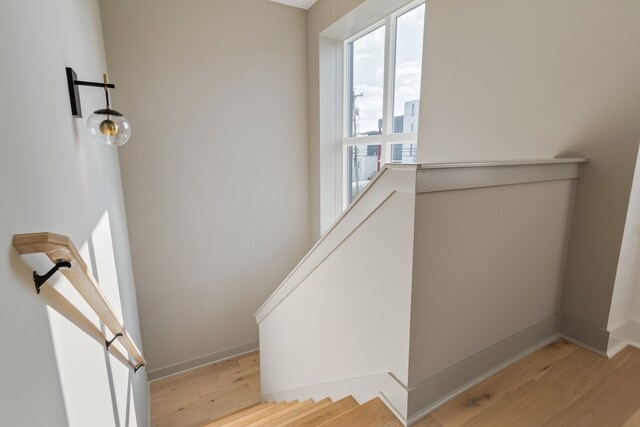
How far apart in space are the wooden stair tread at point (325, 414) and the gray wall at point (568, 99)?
116 cm

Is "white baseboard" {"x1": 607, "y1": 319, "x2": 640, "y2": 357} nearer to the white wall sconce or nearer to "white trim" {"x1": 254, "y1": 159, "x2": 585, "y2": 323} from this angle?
"white trim" {"x1": 254, "y1": 159, "x2": 585, "y2": 323}

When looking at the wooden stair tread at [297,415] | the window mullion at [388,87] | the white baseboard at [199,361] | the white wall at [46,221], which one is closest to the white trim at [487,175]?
the white wall at [46,221]

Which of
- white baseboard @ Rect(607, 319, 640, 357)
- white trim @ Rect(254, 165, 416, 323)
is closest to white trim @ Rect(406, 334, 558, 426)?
white baseboard @ Rect(607, 319, 640, 357)

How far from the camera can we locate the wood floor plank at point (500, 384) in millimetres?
1146

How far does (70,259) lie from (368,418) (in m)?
1.04

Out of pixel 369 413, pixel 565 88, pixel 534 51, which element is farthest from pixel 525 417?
pixel 534 51

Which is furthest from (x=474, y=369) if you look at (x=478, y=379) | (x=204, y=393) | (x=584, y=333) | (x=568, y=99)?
(x=204, y=393)

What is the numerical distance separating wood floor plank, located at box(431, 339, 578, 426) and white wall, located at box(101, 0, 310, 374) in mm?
2434

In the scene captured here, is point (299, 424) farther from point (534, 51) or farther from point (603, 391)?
point (534, 51)

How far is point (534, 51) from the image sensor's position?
1.53 metres

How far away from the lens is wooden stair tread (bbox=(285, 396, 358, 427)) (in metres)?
1.25

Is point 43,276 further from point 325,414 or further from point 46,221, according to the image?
point 325,414

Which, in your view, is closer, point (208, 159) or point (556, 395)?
point (556, 395)

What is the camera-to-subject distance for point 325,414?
1.27 m
